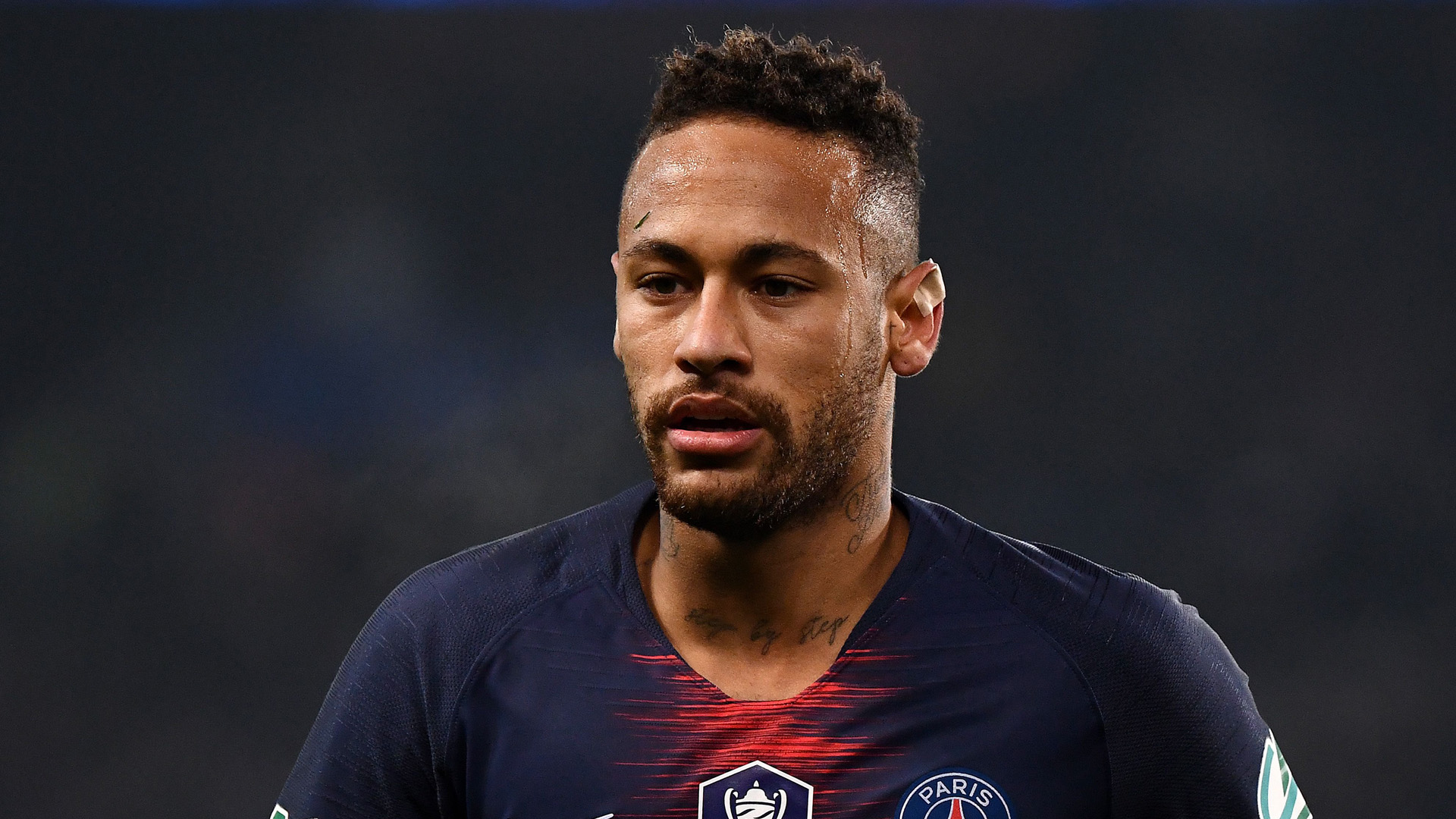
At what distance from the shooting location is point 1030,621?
259 centimetres

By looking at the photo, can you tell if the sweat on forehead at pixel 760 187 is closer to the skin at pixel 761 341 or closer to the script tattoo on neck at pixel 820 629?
the skin at pixel 761 341

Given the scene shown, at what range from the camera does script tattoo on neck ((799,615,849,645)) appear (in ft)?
8.54

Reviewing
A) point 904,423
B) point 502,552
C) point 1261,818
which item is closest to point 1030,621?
point 1261,818

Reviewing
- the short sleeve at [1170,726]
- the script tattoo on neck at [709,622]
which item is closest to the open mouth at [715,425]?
the script tattoo on neck at [709,622]

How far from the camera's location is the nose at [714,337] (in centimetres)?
238

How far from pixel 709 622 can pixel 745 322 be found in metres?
0.52

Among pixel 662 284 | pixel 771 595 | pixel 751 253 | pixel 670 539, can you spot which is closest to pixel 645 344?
pixel 662 284

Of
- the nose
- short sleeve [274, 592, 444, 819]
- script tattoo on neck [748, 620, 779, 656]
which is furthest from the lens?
script tattoo on neck [748, 620, 779, 656]

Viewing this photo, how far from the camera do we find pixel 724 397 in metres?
2.41

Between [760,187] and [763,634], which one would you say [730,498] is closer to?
[763,634]

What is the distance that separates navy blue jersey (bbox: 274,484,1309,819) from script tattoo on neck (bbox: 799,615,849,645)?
42 mm

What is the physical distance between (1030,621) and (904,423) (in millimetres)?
2837

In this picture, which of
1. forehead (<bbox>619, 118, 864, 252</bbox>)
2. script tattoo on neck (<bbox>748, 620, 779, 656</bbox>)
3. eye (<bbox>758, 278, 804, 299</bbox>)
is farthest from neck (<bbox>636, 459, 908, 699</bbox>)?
forehead (<bbox>619, 118, 864, 252</bbox>)

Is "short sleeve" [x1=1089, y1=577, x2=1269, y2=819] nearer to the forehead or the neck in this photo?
the neck
